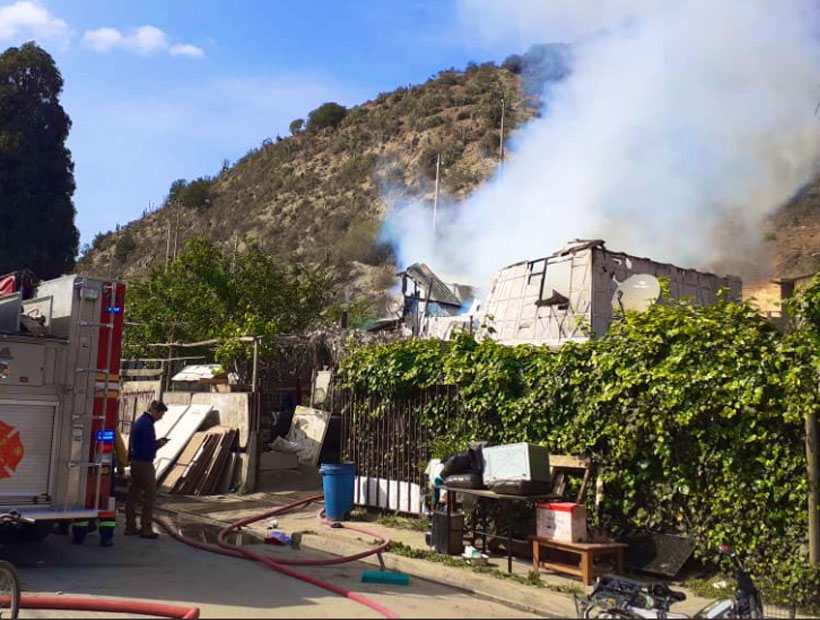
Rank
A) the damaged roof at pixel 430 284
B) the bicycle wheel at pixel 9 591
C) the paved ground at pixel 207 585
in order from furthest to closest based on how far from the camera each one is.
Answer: the damaged roof at pixel 430 284, the paved ground at pixel 207 585, the bicycle wheel at pixel 9 591

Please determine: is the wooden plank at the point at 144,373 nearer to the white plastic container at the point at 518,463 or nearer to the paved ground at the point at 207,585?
the paved ground at the point at 207,585

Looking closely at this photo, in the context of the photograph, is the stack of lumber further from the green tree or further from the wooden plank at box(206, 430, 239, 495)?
the green tree

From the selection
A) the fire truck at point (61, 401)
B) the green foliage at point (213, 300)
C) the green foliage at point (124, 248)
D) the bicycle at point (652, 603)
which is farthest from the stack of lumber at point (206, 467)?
the green foliage at point (124, 248)

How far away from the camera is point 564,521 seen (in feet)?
27.7

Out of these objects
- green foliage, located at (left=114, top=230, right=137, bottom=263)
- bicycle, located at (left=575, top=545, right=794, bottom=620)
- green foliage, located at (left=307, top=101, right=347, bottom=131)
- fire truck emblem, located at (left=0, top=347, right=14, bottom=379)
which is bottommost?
bicycle, located at (left=575, top=545, right=794, bottom=620)

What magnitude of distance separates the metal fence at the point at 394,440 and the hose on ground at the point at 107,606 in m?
5.49

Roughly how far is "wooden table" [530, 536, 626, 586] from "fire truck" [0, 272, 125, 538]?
16.5 ft

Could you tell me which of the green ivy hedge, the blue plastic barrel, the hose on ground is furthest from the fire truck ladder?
the green ivy hedge

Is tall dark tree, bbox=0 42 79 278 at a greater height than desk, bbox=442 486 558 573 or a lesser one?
greater

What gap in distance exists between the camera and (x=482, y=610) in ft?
22.5

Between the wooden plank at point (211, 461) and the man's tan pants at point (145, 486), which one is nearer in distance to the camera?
the man's tan pants at point (145, 486)

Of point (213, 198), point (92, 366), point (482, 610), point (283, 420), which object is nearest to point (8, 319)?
point (92, 366)

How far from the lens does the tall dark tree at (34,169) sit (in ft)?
114

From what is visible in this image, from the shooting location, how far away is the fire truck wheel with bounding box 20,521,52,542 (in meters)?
8.71
